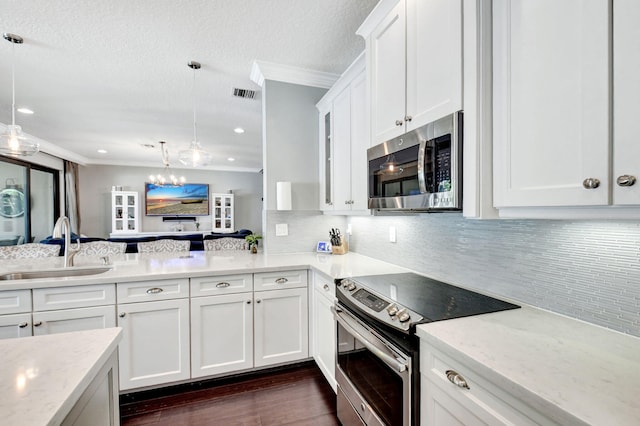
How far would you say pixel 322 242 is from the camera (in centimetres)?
287

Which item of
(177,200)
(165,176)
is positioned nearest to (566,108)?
(177,200)

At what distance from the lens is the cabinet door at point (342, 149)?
2.31 m

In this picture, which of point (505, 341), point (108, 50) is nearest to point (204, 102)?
point (108, 50)

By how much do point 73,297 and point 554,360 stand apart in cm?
254

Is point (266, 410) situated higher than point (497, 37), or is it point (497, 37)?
point (497, 37)

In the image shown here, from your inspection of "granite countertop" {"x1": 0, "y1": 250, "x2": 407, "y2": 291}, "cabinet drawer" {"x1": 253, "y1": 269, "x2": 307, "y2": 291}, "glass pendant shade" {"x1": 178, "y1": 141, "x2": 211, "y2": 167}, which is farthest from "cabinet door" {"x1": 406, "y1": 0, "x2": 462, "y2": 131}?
"glass pendant shade" {"x1": 178, "y1": 141, "x2": 211, "y2": 167}

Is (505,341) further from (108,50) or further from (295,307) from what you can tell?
(108,50)

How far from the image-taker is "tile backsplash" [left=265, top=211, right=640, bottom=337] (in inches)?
38.6

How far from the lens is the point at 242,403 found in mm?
1990

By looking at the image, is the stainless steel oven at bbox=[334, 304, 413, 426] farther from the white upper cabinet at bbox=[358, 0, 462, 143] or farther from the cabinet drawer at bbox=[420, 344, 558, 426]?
the white upper cabinet at bbox=[358, 0, 462, 143]

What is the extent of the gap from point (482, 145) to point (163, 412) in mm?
2454

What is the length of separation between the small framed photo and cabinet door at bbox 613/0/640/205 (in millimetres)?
2216

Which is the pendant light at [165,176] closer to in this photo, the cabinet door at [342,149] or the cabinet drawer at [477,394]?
the cabinet door at [342,149]

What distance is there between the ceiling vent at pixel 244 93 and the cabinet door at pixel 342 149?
1.23m
